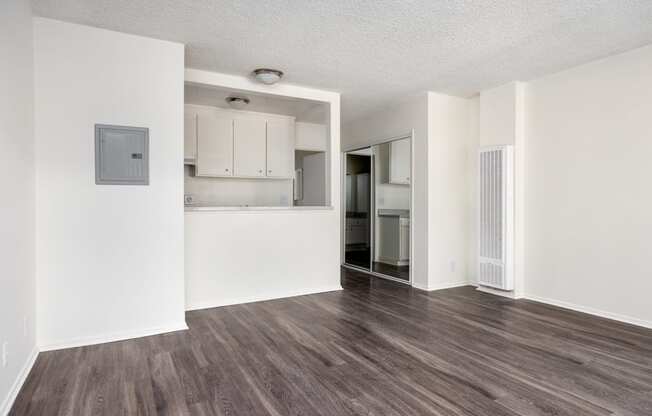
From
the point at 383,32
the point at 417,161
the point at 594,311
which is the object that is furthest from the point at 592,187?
the point at 383,32

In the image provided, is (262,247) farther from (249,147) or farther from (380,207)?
(380,207)

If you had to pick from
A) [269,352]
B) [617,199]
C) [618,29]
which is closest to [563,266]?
[617,199]

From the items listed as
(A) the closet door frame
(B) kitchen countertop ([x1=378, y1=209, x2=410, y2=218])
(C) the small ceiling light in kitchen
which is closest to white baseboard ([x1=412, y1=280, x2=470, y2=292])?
(A) the closet door frame

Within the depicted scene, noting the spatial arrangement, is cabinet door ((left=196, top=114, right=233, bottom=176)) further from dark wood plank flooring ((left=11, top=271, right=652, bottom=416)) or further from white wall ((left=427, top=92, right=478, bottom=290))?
white wall ((left=427, top=92, right=478, bottom=290))

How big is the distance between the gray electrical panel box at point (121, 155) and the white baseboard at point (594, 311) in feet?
13.7

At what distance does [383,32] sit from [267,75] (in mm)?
1359

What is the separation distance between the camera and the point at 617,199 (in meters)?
3.58

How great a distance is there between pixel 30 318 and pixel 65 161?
1.14 m

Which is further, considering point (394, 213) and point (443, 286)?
point (394, 213)

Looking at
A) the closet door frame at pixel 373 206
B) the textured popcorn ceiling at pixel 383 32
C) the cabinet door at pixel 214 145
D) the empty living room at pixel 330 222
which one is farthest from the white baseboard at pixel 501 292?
the cabinet door at pixel 214 145

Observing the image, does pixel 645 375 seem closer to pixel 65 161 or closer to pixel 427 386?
pixel 427 386

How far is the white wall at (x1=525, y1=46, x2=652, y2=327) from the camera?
342 centimetres

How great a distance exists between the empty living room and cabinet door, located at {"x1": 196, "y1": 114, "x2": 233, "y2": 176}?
15.0 inches

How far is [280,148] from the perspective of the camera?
19.2 ft
